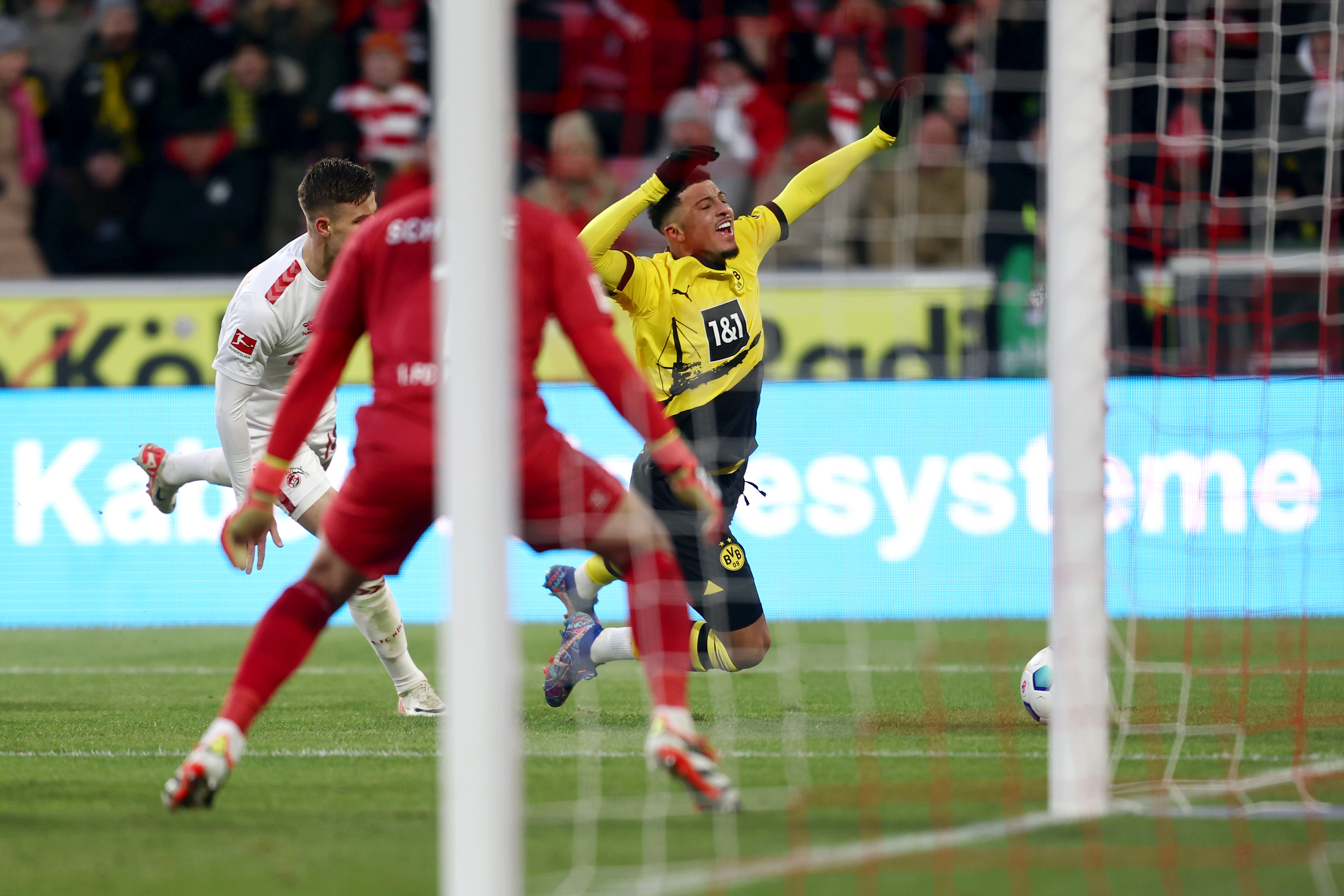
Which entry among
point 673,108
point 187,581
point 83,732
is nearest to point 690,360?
point 83,732

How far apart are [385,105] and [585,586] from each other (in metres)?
7.05

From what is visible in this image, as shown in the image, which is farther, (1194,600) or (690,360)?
(1194,600)

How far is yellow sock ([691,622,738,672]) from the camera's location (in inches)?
233

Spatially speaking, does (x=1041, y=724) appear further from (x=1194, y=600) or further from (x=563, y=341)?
(x=563, y=341)

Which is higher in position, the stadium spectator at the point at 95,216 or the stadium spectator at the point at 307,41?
the stadium spectator at the point at 307,41

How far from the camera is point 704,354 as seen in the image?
5895 mm

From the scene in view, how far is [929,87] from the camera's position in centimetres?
1061

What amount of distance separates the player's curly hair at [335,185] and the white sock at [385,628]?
143 centimetres

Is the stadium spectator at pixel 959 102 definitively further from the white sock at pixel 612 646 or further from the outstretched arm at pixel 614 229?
the white sock at pixel 612 646

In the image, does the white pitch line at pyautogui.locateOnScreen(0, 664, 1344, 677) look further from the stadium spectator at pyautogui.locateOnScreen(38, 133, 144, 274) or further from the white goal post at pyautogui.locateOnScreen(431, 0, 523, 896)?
the stadium spectator at pyautogui.locateOnScreen(38, 133, 144, 274)

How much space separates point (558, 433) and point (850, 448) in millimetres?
5577

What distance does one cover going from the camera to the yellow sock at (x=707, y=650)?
592 cm

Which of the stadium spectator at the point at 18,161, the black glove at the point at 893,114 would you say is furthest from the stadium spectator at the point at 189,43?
the black glove at the point at 893,114

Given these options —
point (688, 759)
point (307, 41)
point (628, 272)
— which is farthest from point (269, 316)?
point (307, 41)
